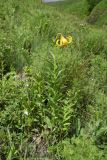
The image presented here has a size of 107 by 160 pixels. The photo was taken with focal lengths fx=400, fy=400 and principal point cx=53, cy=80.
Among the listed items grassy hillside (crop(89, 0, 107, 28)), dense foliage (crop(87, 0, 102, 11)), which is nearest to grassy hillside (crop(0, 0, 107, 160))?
grassy hillside (crop(89, 0, 107, 28))

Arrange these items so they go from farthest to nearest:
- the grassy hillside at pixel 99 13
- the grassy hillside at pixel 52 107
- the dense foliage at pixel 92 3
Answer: the dense foliage at pixel 92 3
the grassy hillside at pixel 99 13
the grassy hillside at pixel 52 107

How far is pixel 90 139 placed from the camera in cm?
387

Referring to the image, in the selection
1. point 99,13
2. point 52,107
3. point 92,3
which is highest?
point 52,107

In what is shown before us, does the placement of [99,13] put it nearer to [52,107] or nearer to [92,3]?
[92,3]

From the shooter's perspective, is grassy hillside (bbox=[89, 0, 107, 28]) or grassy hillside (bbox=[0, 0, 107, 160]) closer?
grassy hillside (bbox=[0, 0, 107, 160])

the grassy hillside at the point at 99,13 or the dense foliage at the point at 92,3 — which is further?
the dense foliage at the point at 92,3

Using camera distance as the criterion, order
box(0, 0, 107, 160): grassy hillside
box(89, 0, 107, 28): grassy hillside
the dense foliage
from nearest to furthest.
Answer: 1. box(0, 0, 107, 160): grassy hillside
2. box(89, 0, 107, 28): grassy hillside
3. the dense foliage

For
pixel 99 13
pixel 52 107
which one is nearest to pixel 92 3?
pixel 99 13

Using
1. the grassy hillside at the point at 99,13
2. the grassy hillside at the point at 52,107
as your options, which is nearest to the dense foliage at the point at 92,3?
the grassy hillside at the point at 99,13

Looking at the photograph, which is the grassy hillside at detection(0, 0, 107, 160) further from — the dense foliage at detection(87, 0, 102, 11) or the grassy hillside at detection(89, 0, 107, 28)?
the dense foliage at detection(87, 0, 102, 11)

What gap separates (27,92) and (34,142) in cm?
59

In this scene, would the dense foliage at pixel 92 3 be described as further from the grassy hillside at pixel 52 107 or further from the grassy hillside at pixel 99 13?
the grassy hillside at pixel 52 107

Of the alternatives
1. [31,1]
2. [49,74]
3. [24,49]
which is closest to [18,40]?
[24,49]

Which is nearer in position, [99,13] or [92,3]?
[99,13]
